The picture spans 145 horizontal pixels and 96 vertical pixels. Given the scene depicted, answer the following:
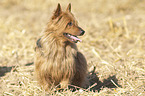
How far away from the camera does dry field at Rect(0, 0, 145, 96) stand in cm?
482

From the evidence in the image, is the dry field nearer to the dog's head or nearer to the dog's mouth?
the dog's head

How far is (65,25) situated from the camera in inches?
156

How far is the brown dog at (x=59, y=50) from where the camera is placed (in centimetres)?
398

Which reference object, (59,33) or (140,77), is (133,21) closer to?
(140,77)

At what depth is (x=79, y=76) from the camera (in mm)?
4363

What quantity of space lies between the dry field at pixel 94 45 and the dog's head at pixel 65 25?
0.46 meters

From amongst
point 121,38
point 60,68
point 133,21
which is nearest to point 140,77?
point 60,68

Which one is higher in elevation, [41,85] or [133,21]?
[133,21]

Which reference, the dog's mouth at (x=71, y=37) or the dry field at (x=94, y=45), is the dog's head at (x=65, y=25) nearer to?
the dog's mouth at (x=71, y=37)

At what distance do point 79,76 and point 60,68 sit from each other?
501mm

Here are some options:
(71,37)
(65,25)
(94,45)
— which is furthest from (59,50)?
(94,45)

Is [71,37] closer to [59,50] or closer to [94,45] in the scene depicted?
[59,50]

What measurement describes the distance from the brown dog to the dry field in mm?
434

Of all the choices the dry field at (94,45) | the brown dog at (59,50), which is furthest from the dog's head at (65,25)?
the dry field at (94,45)
